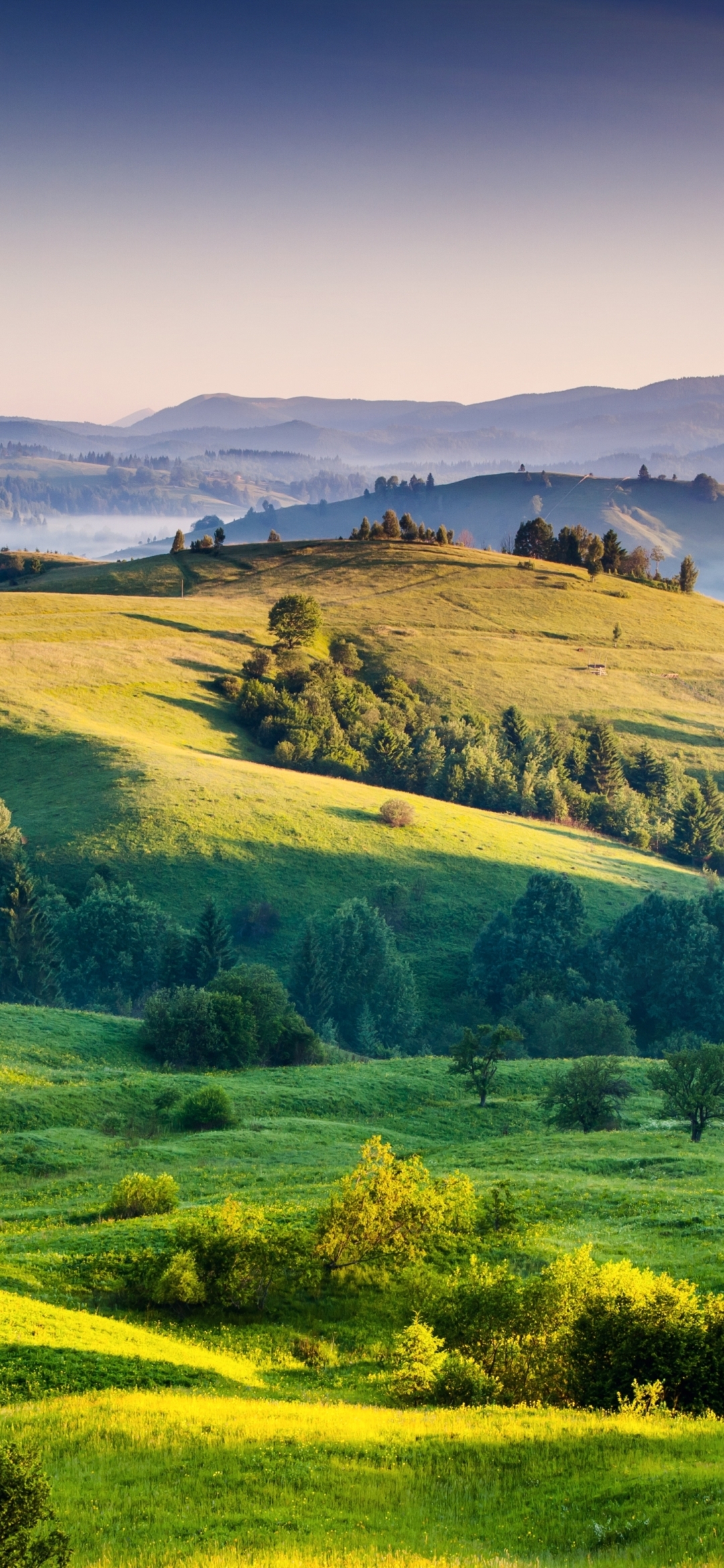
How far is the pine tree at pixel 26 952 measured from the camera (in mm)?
77312

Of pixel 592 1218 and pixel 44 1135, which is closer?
pixel 592 1218

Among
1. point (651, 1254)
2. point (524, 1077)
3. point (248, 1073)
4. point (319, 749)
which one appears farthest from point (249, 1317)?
point (319, 749)

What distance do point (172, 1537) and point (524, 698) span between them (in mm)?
138971

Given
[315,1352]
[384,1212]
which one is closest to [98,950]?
[384,1212]

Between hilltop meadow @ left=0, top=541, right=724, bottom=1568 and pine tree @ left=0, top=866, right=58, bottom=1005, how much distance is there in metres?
4.55

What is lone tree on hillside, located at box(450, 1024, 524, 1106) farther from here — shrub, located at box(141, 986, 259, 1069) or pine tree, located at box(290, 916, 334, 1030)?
pine tree, located at box(290, 916, 334, 1030)

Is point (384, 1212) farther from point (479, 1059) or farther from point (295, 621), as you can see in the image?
point (295, 621)

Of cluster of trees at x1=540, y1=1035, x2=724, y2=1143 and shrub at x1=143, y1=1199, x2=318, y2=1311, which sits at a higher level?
shrub at x1=143, y1=1199, x2=318, y2=1311

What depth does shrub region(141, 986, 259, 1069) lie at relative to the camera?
6053cm

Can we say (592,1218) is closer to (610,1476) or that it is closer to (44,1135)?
(610,1476)

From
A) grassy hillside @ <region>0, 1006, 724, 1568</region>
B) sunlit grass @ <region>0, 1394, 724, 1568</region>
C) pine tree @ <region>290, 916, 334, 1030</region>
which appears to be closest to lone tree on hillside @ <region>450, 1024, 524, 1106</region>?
grassy hillside @ <region>0, 1006, 724, 1568</region>

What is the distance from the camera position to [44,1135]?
4478 centimetres

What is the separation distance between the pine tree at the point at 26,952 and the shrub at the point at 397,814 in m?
36.5

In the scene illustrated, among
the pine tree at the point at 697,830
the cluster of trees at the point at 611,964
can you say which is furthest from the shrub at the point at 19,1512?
the pine tree at the point at 697,830
